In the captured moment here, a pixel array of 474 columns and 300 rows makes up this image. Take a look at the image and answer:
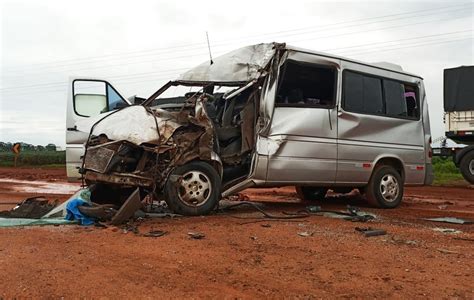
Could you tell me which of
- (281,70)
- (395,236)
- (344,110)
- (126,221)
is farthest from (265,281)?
(344,110)

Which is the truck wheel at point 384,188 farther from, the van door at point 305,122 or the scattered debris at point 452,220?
the scattered debris at point 452,220

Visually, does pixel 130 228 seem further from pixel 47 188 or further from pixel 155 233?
pixel 47 188

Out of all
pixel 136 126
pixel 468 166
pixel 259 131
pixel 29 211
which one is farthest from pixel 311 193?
pixel 468 166

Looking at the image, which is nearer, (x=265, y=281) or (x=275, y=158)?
(x=265, y=281)

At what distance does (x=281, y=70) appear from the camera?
25.0 ft

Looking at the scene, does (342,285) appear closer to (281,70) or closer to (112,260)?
(112,260)

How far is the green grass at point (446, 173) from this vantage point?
58.7 ft

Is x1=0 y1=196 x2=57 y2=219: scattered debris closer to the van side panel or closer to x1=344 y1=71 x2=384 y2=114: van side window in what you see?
the van side panel

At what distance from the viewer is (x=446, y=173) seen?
20.8 meters

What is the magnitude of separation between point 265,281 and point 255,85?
4151mm

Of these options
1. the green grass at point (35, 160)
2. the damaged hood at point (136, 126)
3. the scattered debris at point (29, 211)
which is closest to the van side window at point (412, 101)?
the damaged hood at point (136, 126)

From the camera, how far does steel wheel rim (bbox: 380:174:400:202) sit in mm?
8922

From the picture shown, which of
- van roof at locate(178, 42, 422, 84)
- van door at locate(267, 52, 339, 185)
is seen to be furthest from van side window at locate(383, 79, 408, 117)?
van roof at locate(178, 42, 422, 84)

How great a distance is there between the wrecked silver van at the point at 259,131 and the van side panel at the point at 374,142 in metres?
0.02
